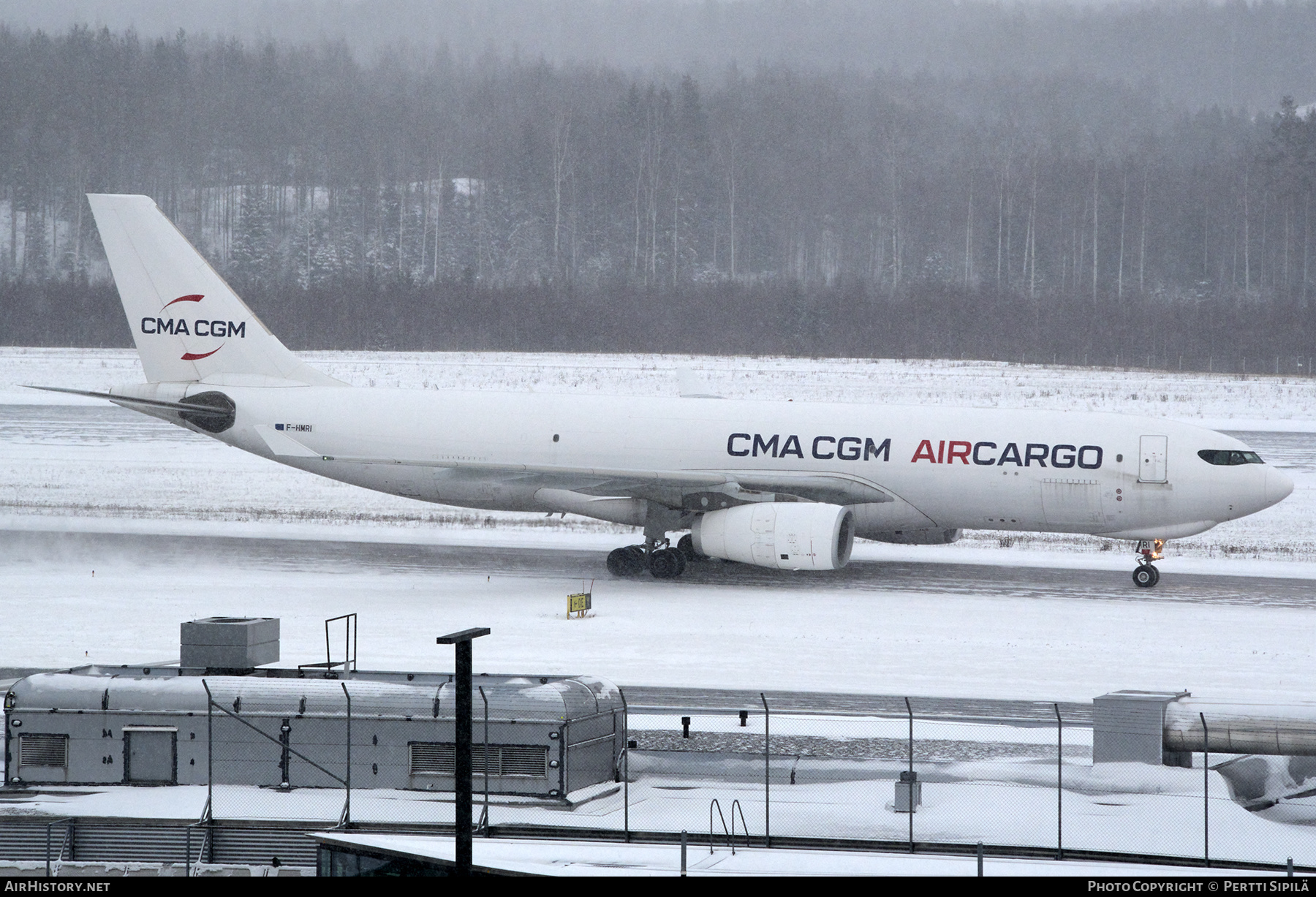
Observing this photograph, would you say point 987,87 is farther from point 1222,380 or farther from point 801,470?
point 801,470

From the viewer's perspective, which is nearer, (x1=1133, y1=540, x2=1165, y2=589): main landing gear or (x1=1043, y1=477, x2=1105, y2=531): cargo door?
(x1=1043, y1=477, x2=1105, y2=531): cargo door

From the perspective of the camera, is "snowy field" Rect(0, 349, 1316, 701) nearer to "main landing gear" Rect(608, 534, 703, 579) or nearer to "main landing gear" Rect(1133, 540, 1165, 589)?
"main landing gear" Rect(1133, 540, 1165, 589)

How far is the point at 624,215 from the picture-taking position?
108m

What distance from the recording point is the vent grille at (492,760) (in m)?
15.2

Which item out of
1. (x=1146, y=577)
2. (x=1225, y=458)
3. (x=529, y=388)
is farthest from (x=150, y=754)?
(x=529, y=388)

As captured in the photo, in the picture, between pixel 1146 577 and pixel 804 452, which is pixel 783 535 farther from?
pixel 1146 577

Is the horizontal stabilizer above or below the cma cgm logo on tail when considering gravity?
below

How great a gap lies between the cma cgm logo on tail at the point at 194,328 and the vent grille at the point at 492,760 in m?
21.0

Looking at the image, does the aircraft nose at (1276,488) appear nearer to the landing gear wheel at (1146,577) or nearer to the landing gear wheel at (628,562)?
the landing gear wheel at (1146,577)

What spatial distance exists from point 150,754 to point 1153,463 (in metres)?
21.2

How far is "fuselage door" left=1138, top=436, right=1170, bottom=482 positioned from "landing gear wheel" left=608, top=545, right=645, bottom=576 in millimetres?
10695

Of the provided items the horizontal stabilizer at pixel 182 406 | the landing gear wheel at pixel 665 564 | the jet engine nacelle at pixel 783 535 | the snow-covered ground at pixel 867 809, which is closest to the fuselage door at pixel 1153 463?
the jet engine nacelle at pixel 783 535

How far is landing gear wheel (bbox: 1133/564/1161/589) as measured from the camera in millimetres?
29891

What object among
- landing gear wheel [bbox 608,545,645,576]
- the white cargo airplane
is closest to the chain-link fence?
the white cargo airplane
